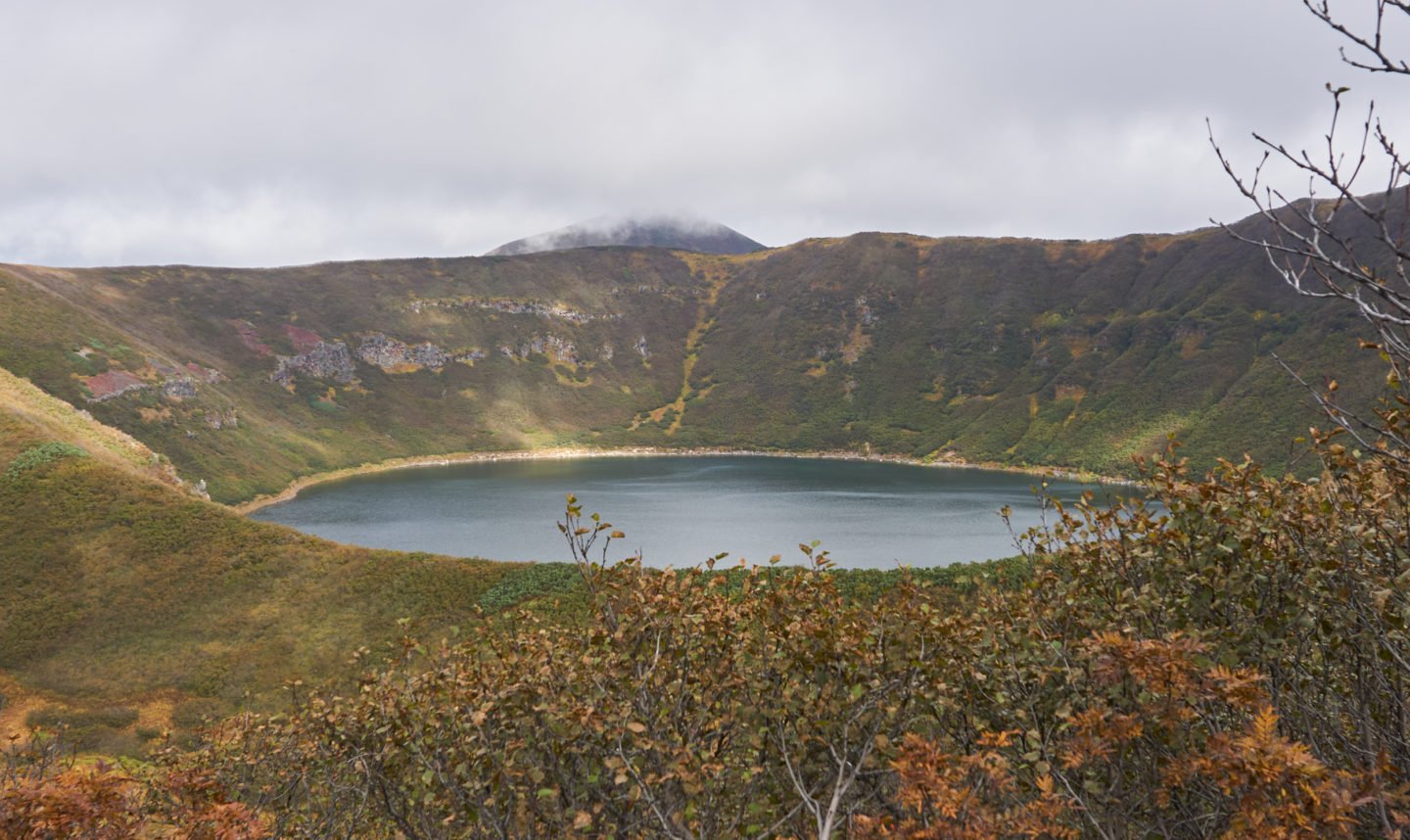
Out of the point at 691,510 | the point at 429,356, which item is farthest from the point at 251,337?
the point at 691,510

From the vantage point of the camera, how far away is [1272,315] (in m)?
121

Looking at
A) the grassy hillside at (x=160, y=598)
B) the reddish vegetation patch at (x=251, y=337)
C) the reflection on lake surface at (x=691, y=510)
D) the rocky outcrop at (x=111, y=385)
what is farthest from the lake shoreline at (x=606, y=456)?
the grassy hillside at (x=160, y=598)

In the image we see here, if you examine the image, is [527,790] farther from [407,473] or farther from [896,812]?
[407,473]

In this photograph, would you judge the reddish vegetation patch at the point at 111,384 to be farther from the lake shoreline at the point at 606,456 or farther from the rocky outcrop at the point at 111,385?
the lake shoreline at the point at 606,456

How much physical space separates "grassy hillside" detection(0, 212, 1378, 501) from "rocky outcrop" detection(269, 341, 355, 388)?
0.52 meters

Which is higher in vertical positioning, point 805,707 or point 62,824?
point 805,707

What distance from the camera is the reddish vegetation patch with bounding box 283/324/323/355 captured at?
14162 cm

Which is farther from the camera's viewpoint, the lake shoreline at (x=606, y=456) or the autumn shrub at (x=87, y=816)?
the lake shoreline at (x=606, y=456)

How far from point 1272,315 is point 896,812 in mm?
154574

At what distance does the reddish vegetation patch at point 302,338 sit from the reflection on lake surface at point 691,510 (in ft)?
152

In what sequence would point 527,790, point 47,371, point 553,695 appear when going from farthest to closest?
1. point 47,371
2. point 553,695
3. point 527,790

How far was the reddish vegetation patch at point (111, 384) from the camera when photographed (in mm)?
87625

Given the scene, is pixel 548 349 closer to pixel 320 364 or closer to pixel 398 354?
pixel 398 354

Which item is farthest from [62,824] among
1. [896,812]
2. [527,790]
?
[896,812]
